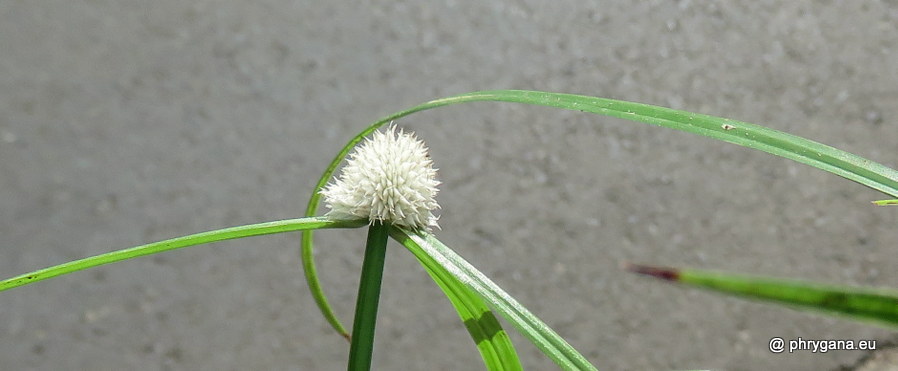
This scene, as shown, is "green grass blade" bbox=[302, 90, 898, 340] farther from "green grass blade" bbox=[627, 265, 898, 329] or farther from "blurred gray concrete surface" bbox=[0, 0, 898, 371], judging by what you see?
"blurred gray concrete surface" bbox=[0, 0, 898, 371]

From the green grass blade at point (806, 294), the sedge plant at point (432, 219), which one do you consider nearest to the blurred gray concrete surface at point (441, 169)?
the sedge plant at point (432, 219)

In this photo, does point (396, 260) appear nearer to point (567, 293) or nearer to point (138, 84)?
point (567, 293)

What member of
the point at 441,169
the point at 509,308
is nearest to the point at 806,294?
the point at 509,308

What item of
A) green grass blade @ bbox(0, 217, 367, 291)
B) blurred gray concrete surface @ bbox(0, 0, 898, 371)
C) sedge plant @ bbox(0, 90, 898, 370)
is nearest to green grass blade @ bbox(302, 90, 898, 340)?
sedge plant @ bbox(0, 90, 898, 370)

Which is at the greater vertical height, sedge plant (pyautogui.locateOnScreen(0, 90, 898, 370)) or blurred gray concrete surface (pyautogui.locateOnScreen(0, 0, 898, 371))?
blurred gray concrete surface (pyautogui.locateOnScreen(0, 0, 898, 371))

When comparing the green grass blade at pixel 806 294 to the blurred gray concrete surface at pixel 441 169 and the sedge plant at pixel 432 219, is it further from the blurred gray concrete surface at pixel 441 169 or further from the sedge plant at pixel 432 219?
the blurred gray concrete surface at pixel 441 169

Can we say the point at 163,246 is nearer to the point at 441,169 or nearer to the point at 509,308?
the point at 509,308

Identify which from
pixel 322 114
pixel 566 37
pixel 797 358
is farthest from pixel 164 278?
pixel 797 358
